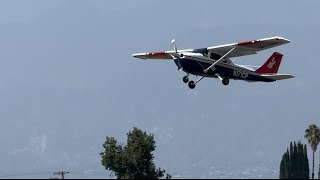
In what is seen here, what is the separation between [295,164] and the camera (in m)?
155

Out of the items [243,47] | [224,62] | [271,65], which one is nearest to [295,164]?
[271,65]

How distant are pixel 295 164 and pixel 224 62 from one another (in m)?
62.7

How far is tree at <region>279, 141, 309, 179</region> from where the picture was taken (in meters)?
151

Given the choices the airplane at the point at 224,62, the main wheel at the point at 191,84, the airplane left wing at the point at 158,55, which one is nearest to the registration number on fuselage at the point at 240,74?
the airplane at the point at 224,62

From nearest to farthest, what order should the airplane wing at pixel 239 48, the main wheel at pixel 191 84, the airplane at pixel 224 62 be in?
the airplane at pixel 224 62
the main wheel at pixel 191 84
the airplane wing at pixel 239 48

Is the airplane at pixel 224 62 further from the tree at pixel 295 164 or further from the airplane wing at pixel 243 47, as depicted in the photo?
the tree at pixel 295 164

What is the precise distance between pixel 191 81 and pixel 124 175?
2226 cm

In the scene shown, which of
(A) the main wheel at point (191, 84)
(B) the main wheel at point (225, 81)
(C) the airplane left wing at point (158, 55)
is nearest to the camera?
(A) the main wheel at point (191, 84)

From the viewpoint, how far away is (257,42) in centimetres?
9462

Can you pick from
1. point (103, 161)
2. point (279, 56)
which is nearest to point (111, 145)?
point (103, 161)

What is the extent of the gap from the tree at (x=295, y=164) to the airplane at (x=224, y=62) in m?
54.2

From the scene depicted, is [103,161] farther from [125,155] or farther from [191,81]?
[191,81]

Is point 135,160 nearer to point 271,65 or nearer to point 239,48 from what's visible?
point 271,65

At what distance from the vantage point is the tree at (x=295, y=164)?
497ft
